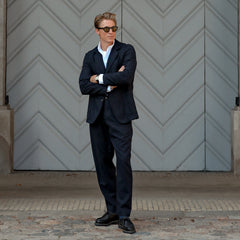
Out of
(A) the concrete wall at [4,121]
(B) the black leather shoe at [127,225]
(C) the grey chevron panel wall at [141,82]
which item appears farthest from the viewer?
(C) the grey chevron panel wall at [141,82]

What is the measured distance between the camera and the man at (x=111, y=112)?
5711 millimetres

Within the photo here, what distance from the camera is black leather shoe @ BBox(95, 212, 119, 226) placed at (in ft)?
19.2

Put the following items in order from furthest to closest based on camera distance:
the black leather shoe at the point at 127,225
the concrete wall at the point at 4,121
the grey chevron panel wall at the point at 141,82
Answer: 1. the grey chevron panel wall at the point at 141,82
2. the concrete wall at the point at 4,121
3. the black leather shoe at the point at 127,225

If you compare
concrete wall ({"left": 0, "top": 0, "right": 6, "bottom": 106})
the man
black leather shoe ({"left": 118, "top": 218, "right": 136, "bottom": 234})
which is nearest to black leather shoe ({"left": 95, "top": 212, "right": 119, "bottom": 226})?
the man

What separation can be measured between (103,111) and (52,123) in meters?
3.49

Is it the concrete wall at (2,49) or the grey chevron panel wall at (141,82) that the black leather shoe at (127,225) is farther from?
the concrete wall at (2,49)

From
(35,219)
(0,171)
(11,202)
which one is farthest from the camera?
(0,171)

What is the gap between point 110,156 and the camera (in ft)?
19.4

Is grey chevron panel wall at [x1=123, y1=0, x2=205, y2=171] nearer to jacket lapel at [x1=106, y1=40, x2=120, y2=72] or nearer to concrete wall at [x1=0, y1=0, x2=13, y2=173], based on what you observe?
concrete wall at [x1=0, y1=0, x2=13, y2=173]

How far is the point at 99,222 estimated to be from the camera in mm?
5844

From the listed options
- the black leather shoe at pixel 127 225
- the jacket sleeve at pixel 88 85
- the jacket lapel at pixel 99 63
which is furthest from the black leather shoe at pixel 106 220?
the jacket lapel at pixel 99 63

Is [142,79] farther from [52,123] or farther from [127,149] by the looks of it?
[127,149]

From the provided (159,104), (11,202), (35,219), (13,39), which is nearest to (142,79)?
(159,104)

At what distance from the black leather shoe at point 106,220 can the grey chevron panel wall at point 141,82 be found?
10.9 ft
